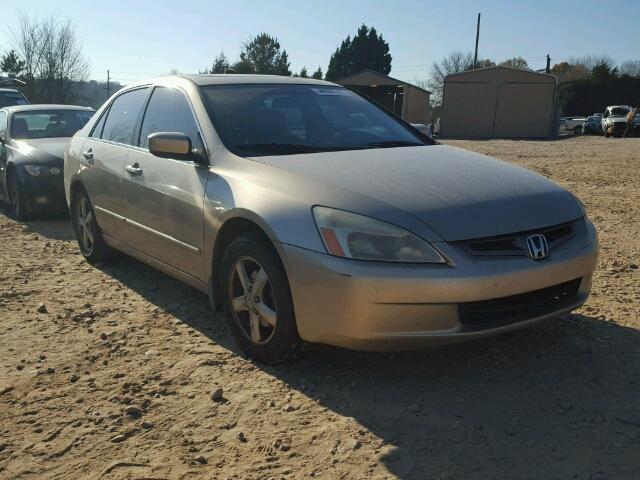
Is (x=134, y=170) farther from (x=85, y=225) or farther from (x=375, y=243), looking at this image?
(x=375, y=243)

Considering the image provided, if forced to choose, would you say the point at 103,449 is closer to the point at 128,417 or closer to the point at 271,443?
the point at 128,417

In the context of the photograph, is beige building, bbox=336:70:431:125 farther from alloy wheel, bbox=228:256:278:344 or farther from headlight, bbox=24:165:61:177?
alloy wheel, bbox=228:256:278:344

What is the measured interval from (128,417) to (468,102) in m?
39.6

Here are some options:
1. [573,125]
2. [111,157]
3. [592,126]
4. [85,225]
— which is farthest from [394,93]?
[111,157]

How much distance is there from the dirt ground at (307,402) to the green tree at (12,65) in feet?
130

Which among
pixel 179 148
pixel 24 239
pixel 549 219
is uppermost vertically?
pixel 179 148

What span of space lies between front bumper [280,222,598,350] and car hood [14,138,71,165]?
6271mm

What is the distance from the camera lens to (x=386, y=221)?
3098mm

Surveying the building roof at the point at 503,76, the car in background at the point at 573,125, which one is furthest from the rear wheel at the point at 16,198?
the car in background at the point at 573,125

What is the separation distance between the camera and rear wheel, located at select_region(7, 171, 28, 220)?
8422 millimetres

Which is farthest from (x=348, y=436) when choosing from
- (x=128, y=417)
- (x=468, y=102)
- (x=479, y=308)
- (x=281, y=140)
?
(x=468, y=102)

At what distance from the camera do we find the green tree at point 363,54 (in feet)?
261

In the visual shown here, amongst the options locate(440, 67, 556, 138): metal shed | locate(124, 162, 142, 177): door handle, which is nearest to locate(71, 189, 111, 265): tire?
locate(124, 162, 142, 177): door handle

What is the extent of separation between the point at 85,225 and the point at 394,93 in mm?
42625
